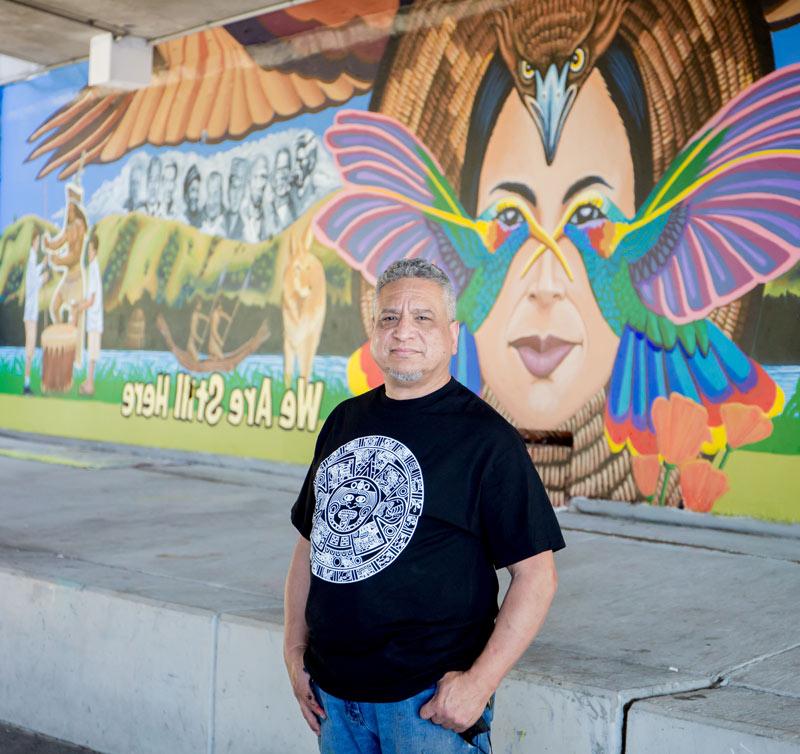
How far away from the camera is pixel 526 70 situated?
26.3ft

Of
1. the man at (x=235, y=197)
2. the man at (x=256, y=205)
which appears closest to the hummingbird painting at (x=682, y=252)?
the man at (x=256, y=205)

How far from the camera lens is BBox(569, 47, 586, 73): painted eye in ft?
25.3

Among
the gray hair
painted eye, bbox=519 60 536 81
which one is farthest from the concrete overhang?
the gray hair

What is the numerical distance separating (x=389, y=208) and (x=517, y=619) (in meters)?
6.79

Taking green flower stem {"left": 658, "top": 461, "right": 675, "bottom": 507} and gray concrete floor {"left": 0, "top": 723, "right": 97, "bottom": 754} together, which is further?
green flower stem {"left": 658, "top": 461, "right": 675, "bottom": 507}

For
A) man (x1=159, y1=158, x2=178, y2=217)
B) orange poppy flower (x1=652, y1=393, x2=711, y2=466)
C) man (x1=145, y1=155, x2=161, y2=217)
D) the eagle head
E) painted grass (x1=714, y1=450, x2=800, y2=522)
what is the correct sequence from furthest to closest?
man (x1=145, y1=155, x2=161, y2=217)
man (x1=159, y1=158, x2=178, y2=217)
the eagle head
orange poppy flower (x1=652, y1=393, x2=711, y2=466)
painted grass (x1=714, y1=450, x2=800, y2=522)

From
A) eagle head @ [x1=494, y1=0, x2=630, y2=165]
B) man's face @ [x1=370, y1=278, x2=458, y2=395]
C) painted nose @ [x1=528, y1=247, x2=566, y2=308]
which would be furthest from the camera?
painted nose @ [x1=528, y1=247, x2=566, y2=308]

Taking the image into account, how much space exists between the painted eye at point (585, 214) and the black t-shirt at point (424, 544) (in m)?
5.32

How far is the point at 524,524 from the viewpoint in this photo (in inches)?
95.3

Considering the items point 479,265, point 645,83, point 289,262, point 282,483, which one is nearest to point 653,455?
point 479,265

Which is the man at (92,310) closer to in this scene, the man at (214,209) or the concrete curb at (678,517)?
the man at (214,209)

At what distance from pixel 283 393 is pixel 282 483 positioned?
1.02 metres

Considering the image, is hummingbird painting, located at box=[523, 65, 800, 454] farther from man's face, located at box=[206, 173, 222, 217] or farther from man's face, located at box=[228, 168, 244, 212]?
man's face, located at box=[206, 173, 222, 217]

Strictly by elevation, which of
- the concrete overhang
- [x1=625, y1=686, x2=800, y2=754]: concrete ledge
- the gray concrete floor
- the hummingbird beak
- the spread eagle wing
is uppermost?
the concrete overhang
